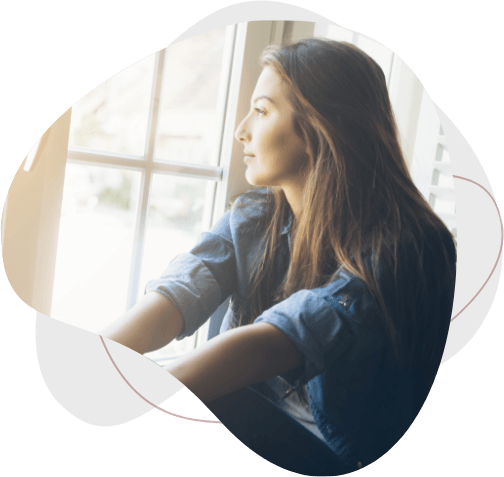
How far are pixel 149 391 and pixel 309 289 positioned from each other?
554mm

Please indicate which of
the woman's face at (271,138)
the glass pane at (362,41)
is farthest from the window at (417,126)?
the woman's face at (271,138)

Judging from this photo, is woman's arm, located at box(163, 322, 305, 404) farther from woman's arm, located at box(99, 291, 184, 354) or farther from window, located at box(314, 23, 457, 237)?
window, located at box(314, 23, 457, 237)

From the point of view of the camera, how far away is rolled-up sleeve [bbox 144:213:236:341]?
2.68 feet

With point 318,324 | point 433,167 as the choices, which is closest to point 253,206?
point 318,324

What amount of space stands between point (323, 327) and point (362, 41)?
0.46m

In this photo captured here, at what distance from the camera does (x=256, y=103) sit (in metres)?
0.82

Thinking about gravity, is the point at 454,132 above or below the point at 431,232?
above

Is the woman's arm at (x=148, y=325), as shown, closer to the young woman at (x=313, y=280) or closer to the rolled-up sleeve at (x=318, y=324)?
the young woman at (x=313, y=280)

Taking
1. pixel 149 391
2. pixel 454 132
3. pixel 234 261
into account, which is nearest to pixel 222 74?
pixel 234 261

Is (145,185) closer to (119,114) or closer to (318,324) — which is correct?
(119,114)

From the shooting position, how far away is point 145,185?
2.74 feet

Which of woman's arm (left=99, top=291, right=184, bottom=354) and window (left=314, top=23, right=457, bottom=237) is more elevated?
window (left=314, top=23, right=457, bottom=237)

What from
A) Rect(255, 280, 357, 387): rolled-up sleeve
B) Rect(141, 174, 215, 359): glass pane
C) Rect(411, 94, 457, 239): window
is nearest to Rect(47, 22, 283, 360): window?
Rect(141, 174, 215, 359): glass pane

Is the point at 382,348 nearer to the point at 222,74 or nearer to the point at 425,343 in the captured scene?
the point at 425,343
